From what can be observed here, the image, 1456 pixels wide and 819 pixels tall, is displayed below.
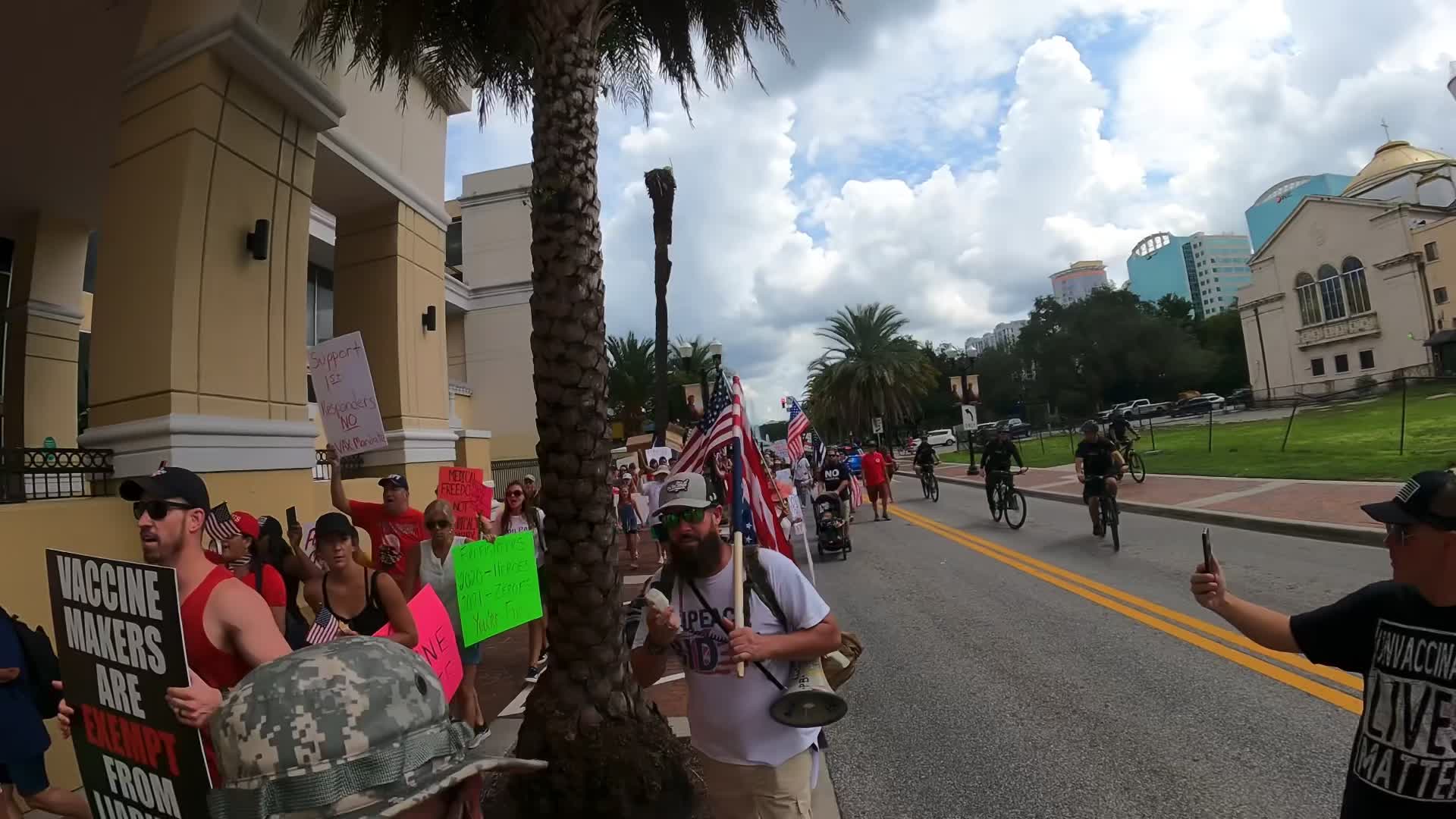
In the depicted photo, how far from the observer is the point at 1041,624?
700 centimetres

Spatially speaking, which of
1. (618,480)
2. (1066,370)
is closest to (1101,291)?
(1066,370)

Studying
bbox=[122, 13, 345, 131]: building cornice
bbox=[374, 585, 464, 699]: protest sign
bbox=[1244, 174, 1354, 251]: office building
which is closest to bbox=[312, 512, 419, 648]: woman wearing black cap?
bbox=[374, 585, 464, 699]: protest sign

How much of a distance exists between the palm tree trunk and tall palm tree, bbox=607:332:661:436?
39.5 meters

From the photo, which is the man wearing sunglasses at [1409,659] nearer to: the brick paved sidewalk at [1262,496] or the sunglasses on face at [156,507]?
the sunglasses on face at [156,507]

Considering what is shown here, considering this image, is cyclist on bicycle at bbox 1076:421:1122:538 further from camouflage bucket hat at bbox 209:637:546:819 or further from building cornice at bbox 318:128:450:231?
building cornice at bbox 318:128:450:231

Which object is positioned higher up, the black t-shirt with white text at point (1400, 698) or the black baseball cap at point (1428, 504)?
the black baseball cap at point (1428, 504)

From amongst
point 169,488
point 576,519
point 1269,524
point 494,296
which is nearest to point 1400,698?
point 576,519

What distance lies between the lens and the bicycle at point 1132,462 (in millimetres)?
18031

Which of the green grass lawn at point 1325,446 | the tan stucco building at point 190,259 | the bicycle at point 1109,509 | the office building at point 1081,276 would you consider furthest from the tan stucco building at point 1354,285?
the office building at point 1081,276

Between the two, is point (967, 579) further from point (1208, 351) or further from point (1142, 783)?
point (1208, 351)

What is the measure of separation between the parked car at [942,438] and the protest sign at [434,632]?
61625mm

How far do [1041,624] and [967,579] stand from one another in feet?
8.05

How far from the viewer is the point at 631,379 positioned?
44.7 m

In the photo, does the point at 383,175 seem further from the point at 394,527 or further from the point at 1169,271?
the point at 1169,271
